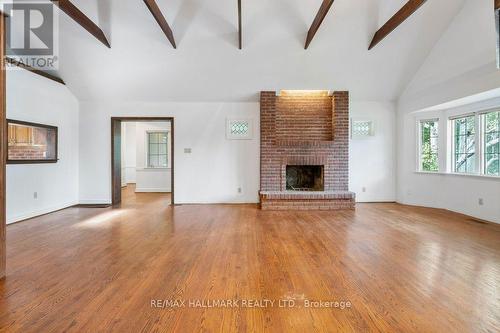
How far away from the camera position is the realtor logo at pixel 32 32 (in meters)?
3.80

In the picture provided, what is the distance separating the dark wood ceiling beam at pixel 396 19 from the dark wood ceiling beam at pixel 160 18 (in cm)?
376

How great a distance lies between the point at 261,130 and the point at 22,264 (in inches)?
176

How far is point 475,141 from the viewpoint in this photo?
15.2 feet

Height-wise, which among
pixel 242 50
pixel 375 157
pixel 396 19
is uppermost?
pixel 396 19

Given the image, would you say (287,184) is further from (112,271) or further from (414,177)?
(112,271)

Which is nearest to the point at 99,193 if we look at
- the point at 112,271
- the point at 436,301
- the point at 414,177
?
the point at 112,271

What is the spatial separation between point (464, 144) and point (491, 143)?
0.48 meters

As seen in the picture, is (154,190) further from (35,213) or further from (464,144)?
(464,144)

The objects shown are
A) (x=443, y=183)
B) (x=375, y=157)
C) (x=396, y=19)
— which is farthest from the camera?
(x=375, y=157)

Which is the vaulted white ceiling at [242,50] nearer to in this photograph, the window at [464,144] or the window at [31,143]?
the window at [31,143]

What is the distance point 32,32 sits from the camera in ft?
13.5

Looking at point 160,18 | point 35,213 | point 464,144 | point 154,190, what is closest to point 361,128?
point 464,144

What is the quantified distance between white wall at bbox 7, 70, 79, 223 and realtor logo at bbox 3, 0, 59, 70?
376 mm

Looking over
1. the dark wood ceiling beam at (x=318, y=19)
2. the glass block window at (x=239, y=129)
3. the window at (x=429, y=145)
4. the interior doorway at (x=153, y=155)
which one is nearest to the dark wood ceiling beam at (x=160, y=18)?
the glass block window at (x=239, y=129)
